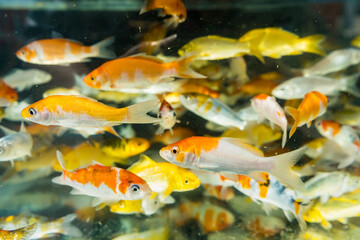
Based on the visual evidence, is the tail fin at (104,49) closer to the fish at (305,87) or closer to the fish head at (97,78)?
the fish head at (97,78)

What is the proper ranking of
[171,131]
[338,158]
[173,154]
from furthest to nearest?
[338,158], [171,131], [173,154]

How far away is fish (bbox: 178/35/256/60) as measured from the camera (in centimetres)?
190

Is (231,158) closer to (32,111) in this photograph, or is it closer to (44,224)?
(32,111)

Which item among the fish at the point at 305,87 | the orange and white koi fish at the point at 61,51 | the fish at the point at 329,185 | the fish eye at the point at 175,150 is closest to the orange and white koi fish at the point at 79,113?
the fish eye at the point at 175,150

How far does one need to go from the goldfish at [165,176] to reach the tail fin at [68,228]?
0.66 metres

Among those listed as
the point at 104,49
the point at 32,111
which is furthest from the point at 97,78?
the point at 104,49

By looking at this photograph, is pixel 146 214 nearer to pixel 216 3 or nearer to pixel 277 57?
pixel 277 57

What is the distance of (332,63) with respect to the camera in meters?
2.55

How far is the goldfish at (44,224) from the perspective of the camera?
1.83 m

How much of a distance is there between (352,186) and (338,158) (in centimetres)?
31

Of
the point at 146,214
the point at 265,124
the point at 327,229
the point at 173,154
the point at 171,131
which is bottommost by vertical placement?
the point at 327,229

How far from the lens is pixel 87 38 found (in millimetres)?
1932

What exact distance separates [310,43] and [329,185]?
1122 millimetres

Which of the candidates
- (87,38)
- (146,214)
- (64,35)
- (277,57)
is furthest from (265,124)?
(64,35)
